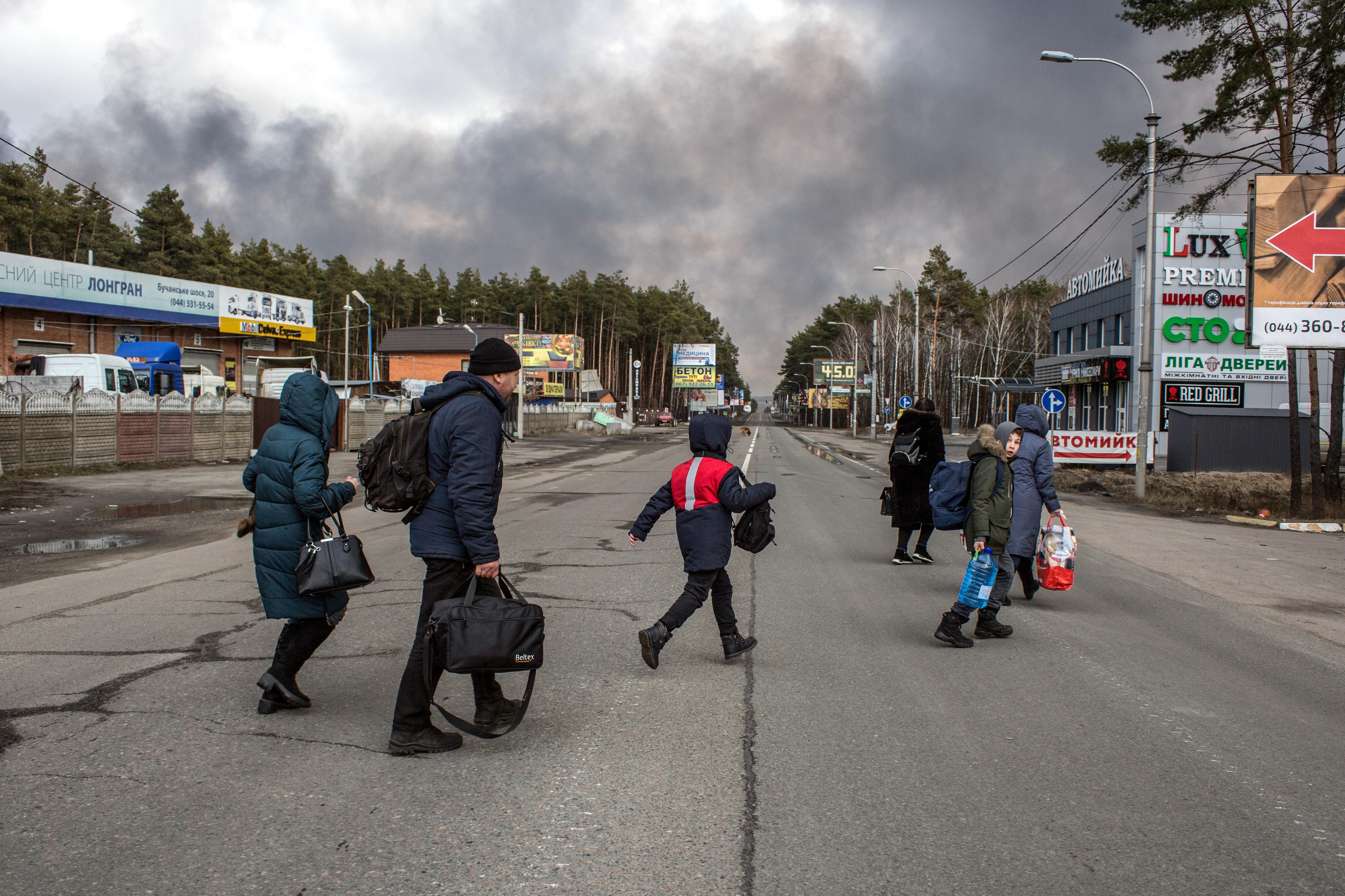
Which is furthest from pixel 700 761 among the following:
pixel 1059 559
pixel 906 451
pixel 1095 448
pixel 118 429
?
pixel 1095 448

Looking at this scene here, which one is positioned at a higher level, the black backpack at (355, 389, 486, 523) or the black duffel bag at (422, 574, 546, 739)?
the black backpack at (355, 389, 486, 523)

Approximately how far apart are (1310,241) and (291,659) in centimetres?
1602

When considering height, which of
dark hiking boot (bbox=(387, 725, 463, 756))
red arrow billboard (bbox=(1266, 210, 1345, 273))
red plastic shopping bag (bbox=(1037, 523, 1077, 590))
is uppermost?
red arrow billboard (bbox=(1266, 210, 1345, 273))

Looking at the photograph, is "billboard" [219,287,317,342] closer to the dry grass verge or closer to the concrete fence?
the concrete fence

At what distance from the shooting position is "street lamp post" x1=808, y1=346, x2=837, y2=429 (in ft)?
328

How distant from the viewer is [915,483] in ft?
33.0

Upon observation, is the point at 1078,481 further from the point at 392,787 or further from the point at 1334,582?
the point at 392,787

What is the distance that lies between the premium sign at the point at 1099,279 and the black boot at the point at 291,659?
134 feet

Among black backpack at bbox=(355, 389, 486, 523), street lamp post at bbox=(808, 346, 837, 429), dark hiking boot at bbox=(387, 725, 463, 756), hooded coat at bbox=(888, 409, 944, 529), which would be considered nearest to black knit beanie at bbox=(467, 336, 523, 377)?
black backpack at bbox=(355, 389, 486, 523)

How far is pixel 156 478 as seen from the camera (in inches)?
804

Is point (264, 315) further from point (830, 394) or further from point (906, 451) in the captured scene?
point (830, 394)

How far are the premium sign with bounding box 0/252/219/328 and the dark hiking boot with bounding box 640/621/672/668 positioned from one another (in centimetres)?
4323

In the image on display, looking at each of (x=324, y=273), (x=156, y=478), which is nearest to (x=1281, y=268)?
(x=156, y=478)

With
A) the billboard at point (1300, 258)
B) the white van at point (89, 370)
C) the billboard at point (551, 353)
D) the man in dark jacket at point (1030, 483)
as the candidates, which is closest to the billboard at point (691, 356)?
the billboard at point (551, 353)
